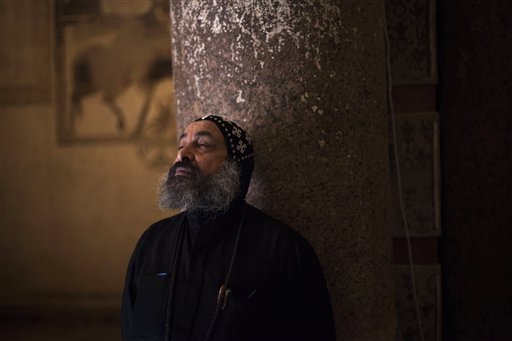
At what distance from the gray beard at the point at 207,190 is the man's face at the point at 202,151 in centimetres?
2

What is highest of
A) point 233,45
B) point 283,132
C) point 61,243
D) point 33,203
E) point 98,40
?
point 98,40

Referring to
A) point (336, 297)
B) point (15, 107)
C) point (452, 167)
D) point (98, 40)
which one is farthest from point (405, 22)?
point (15, 107)

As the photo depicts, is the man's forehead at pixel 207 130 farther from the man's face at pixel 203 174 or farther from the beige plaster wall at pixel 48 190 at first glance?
the beige plaster wall at pixel 48 190

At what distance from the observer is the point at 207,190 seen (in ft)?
6.26

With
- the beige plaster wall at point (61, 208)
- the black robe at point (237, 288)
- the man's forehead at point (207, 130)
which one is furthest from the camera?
the beige plaster wall at point (61, 208)

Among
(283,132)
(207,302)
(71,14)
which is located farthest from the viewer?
(71,14)

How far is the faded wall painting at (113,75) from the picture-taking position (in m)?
6.28

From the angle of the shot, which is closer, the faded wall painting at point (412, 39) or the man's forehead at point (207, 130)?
the man's forehead at point (207, 130)

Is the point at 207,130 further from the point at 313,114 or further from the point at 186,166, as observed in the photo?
the point at 313,114

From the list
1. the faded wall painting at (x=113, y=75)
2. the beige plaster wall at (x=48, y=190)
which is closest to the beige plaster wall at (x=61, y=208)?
the beige plaster wall at (x=48, y=190)

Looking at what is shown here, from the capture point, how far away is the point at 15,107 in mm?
6348

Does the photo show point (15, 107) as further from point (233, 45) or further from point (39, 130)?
point (233, 45)

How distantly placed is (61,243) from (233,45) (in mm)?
4803

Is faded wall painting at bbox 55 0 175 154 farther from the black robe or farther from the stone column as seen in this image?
the black robe
